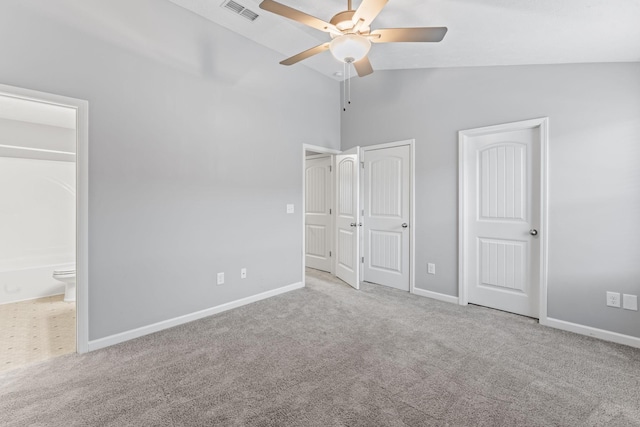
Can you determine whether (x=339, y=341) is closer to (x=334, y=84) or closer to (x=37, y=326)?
(x=37, y=326)

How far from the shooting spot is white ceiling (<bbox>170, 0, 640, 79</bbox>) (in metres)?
2.16

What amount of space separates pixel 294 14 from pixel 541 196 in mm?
2808

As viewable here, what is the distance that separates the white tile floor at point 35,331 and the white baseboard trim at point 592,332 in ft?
14.3

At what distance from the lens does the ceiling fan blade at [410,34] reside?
2020 millimetres

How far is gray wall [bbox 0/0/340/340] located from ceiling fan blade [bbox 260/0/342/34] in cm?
153

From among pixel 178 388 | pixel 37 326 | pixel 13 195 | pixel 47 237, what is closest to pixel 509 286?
pixel 178 388

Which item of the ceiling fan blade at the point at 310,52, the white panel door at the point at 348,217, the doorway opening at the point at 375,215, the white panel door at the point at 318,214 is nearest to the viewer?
the ceiling fan blade at the point at 310,52

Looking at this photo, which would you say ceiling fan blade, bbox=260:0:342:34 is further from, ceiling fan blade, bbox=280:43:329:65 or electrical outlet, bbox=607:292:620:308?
electrical outlet, bbox=607:292:620:308

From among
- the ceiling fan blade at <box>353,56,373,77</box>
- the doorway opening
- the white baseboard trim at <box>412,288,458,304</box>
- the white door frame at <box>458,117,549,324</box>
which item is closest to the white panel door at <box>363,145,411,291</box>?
the doorway opening

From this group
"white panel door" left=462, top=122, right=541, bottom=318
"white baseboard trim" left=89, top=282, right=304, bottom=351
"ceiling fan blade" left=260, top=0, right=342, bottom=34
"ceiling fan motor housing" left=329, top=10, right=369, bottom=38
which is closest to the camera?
"ceiling fan blade" left=260, top=0, right=342, bottom=34

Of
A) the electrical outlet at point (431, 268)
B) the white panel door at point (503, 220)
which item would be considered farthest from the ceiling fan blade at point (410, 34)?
the electrical outlet at point (431, 268)

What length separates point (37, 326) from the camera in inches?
120

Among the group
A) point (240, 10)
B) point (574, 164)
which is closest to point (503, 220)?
point (574, 164)

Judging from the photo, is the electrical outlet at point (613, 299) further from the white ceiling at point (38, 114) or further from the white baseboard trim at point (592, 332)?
the white ceiling at point (38, 114)
